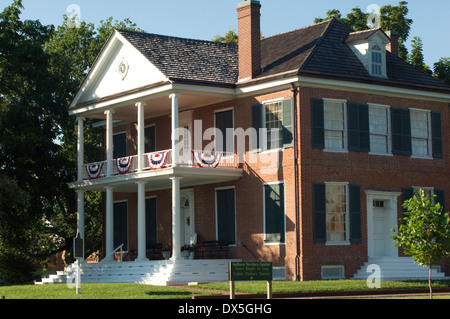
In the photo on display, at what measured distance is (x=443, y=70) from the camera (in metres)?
44.5

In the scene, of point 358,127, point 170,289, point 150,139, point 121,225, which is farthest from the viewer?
point 121,225

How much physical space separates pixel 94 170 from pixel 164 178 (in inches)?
188

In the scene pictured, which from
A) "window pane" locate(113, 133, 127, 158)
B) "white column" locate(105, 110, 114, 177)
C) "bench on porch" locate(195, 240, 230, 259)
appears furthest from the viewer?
"window pane" locate(113, 133, 127, 158)

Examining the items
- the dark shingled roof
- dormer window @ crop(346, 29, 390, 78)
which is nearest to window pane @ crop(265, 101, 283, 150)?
the dark shingled roof

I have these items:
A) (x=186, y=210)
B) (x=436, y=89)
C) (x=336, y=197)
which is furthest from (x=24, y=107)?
(x=436, y=89)

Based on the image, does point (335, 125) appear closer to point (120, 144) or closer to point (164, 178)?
point (164, 178)

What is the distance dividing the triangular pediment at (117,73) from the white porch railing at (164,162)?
9.34 ft

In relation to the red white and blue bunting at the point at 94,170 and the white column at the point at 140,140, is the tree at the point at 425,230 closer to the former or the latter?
the white column at the point at 140,140

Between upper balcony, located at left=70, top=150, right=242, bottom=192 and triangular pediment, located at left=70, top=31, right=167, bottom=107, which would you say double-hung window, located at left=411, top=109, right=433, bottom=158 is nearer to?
upper balcony, located at left=70, top=150, right=242, bottom=192

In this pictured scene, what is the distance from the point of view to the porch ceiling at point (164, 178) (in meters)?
33.7

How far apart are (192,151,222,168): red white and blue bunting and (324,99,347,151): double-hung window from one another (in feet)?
13.9

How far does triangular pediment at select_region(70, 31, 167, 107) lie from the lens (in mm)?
35597

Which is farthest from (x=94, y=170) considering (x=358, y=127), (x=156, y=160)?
(x=358, y=127)

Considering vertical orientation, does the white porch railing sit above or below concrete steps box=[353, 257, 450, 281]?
above
